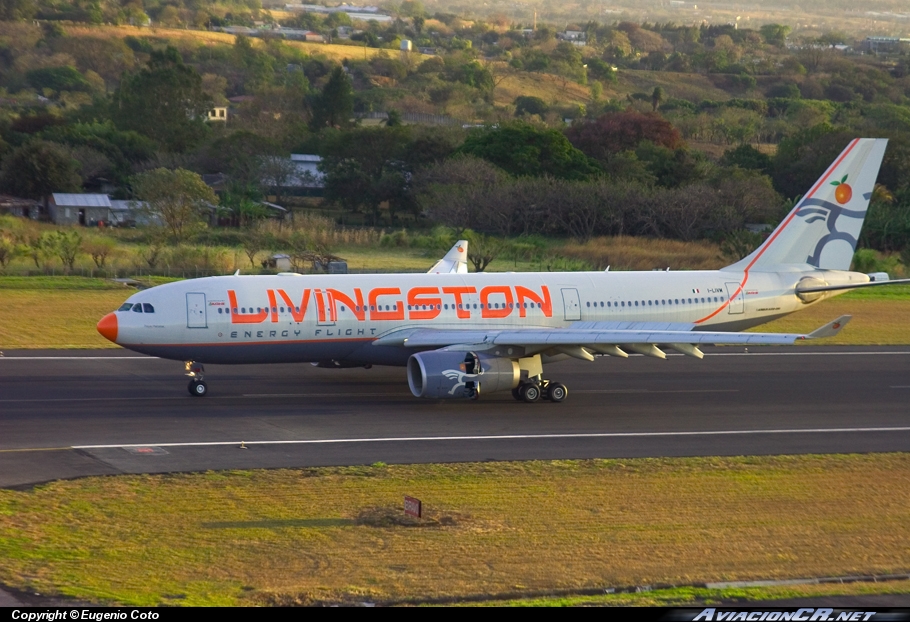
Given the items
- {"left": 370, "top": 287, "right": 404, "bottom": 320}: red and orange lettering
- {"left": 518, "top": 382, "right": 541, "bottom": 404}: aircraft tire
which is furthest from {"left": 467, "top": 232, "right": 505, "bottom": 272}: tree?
{"left": 518, "top": 382, "right": 541, "bottom": 404}: aircraft tire

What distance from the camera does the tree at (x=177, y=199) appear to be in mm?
73000

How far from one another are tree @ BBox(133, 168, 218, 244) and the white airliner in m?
36.5

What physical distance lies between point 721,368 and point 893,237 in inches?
1761

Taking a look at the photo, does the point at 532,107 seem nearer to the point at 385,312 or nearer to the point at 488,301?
the point at 488,301

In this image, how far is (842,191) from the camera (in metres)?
43.2

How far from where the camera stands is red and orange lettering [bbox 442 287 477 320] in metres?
37.9

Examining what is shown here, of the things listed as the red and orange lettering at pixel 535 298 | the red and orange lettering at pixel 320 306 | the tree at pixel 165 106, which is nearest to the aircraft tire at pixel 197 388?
the red and orange lettering at pixel 320 306

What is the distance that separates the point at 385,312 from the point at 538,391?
549 cm

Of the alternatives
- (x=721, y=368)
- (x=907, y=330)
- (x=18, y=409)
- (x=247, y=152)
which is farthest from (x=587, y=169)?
(x=18, y=409)

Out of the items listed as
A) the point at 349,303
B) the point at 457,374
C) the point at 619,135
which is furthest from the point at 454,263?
the point at 619,135

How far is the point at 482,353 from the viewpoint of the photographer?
36188 mm

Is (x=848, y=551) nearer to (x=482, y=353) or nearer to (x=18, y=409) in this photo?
(x=482, y=353)

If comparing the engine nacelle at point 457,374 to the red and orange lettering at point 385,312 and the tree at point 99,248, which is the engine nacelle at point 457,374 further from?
the tree at point 99,248

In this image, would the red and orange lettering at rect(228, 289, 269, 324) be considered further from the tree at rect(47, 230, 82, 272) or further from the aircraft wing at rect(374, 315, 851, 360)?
the tree at rect(47, 230, 82, 272)
